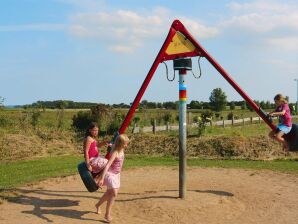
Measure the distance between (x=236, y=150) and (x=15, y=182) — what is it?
822 centimetres

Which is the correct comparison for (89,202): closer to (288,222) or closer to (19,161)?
(288,222)

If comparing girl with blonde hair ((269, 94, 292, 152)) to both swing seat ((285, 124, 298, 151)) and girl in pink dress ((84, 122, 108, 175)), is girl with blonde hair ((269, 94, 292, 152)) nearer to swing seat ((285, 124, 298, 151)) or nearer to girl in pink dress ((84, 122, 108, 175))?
swing seat ((285, 124, 298, 151))

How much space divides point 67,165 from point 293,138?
→ 766 cm

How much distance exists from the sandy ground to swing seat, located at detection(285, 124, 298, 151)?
43.0 inches

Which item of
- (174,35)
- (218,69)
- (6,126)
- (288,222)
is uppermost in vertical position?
(174,35)

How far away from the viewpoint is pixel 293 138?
324 inches

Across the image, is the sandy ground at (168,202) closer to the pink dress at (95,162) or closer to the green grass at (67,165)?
the pink dress at (95,162)

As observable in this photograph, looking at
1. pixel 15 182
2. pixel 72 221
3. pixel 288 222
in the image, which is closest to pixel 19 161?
pixel 15 182

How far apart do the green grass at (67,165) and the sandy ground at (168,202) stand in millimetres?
1055

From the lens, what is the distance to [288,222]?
283 inches

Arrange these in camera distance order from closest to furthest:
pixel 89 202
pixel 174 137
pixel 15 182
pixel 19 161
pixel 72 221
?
pixel 72 221 → pixel 89 202 → pixel 15 182 → pixel 19 161 → pixel 174 137

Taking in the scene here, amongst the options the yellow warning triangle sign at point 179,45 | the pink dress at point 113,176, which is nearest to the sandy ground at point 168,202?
the pink dress at point 113,176

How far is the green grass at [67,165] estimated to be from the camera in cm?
1155

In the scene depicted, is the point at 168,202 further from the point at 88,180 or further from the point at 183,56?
the point at 183,56
